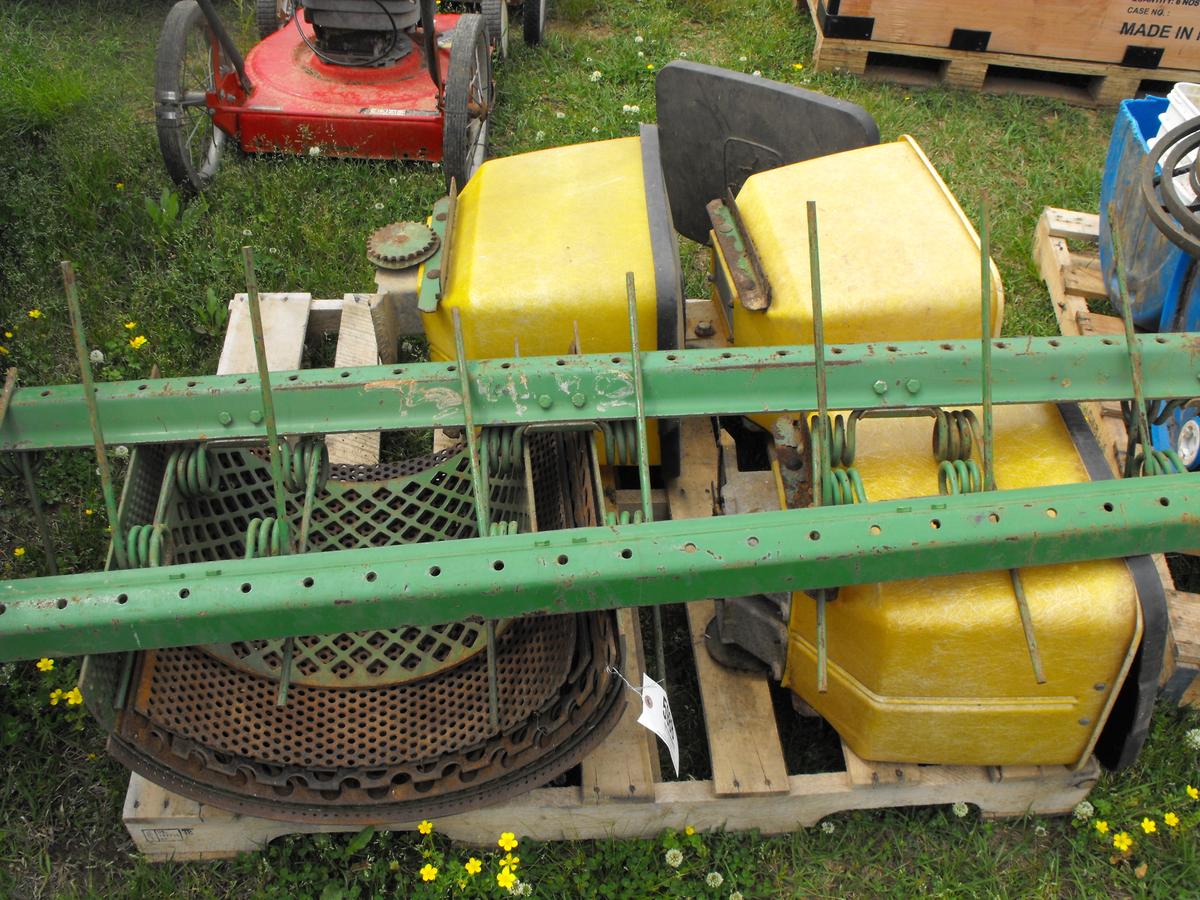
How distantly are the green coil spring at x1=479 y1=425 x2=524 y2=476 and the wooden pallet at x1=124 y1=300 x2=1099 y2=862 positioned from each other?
0.46 meters

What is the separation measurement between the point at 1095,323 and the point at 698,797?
227cm

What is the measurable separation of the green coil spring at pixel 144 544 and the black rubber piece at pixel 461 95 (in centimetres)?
230

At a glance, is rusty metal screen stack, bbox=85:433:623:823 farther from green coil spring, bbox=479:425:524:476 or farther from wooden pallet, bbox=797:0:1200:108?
wooden pallet, bbox=797:0:1200:108

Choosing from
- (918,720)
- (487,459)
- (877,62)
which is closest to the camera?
(918,720)

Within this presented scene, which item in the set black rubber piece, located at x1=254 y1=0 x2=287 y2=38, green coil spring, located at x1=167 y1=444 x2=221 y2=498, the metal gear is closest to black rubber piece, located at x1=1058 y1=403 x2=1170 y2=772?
the metal gear

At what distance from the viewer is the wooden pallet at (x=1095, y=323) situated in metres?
2.60

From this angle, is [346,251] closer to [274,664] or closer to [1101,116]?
[274,664]

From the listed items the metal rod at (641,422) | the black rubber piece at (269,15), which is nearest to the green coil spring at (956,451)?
the metal rod at (641,422)

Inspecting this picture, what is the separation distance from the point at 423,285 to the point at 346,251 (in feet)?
5.16

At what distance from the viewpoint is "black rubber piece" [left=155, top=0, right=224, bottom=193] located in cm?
404

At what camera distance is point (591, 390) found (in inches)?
91.9

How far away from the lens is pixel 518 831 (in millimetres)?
2438

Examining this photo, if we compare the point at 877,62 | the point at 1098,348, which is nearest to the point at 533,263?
the point at 1098,348

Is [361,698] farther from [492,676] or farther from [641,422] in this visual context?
[641,422]
